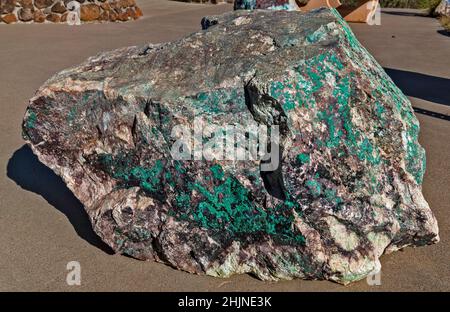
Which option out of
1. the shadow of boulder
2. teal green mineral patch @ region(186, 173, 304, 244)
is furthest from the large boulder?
teal green mineral patch @ region(186, 173, 304, 244)

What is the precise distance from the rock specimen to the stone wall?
8.23 m

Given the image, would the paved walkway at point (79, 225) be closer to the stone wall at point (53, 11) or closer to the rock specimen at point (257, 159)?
the rock specimen at point (257, 159)

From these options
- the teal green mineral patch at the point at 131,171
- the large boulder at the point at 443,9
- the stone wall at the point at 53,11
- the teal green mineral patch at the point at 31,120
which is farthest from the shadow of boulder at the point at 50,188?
the large boulder at the point at 443,9

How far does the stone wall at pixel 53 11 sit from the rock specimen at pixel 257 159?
8.23m

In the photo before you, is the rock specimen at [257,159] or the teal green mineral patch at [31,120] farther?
the teal green mineral patch at [31,120]

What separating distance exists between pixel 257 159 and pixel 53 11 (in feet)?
30.6

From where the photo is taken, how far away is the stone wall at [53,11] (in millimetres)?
10688

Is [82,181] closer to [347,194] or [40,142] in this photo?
[40,142]

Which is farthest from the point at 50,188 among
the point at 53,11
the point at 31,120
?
the point at 53,11

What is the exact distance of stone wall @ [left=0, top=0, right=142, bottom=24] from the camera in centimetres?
1069

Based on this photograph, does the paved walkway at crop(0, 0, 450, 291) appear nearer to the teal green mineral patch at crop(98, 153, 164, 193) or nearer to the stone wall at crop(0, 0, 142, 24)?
the teal green mineral patch at crop(98, 153, 164, 193)

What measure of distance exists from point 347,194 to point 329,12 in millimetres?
1200

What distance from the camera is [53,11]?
1102 cm

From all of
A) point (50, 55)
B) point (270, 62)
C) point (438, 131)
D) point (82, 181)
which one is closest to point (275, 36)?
point (270, 62)
